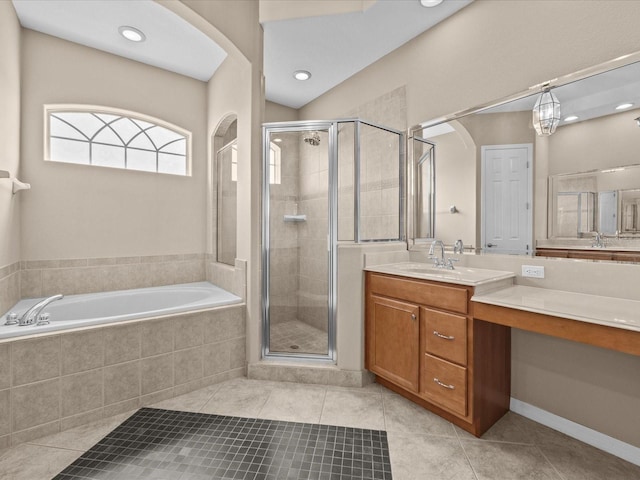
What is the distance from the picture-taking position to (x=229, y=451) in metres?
1.61

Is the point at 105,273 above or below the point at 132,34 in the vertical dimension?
below

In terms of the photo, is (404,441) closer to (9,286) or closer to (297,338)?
(297,338)

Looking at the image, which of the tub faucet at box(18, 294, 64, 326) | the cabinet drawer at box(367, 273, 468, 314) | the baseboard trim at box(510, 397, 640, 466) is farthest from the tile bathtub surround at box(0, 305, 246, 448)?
the baseboard trim at box(510, 397, 640, 466)

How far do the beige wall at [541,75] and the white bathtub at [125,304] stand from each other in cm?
218

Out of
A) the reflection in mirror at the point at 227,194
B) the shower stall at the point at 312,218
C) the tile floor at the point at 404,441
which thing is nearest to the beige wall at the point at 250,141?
the shower stall at the point at 312,218

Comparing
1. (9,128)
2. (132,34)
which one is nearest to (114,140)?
(9,128)

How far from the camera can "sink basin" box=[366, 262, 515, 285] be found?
1763 mm

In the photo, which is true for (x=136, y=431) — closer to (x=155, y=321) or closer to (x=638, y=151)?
(x=155, y=321)

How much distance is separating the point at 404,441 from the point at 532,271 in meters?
1.28

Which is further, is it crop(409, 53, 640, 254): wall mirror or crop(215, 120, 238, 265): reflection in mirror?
crop(215, 120, 238, 265): reflection in mirror

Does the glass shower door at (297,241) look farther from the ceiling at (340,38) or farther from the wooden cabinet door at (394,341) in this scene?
the ceiling at (340,38)

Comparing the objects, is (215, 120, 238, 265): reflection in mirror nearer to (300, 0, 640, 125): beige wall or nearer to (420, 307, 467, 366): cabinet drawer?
(300, 0, 640, 125): beige wall

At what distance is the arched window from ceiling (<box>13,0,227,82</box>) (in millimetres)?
569

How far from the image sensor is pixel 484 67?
2.17m
